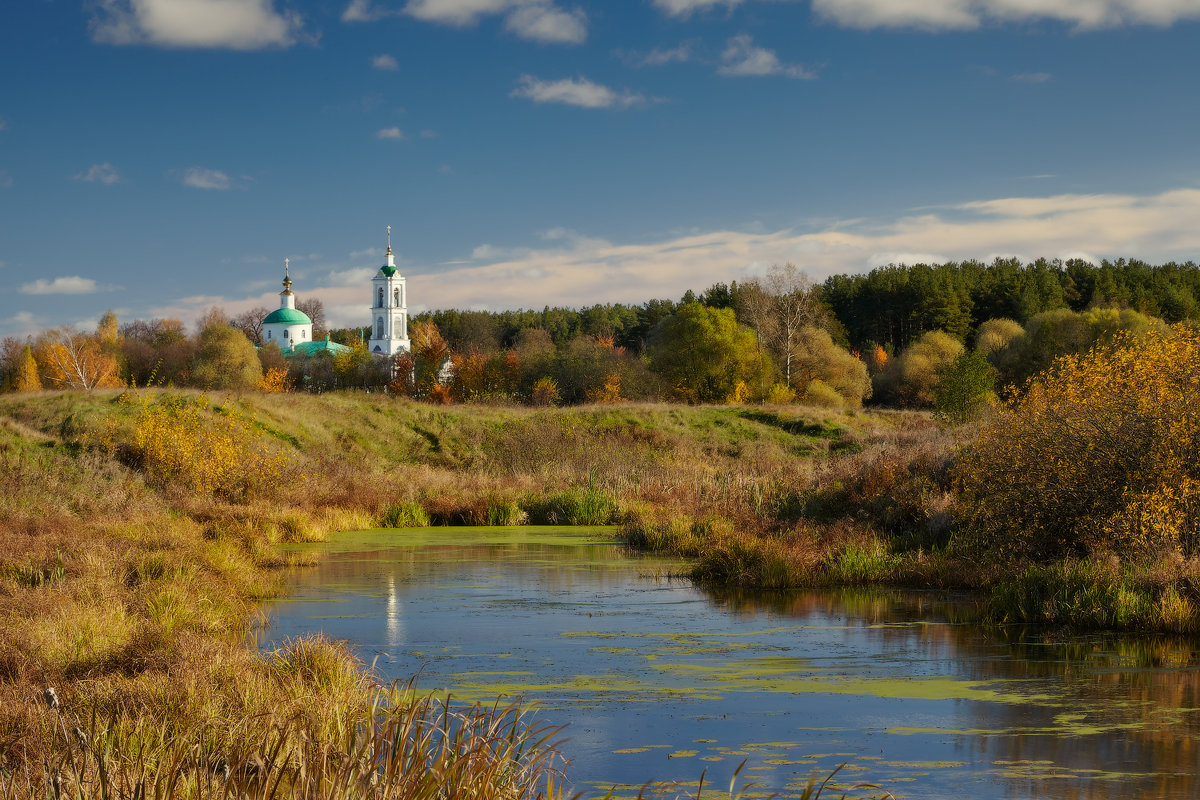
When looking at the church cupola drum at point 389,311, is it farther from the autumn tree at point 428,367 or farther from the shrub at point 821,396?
the shrub at point 821,396

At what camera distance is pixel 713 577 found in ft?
57.8

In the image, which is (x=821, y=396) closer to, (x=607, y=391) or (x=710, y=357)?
(x=710, y=357)

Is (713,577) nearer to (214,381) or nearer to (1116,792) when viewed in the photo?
(1116,792)

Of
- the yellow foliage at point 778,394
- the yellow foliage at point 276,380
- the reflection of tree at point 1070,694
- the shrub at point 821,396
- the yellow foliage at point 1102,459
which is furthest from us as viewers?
the yellow foliage at point 276,380

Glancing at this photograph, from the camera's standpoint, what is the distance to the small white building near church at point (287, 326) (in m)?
122

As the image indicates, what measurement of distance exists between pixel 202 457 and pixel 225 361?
50.2 m

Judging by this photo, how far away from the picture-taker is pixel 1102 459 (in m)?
14.4

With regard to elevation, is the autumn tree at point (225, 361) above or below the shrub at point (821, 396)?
above

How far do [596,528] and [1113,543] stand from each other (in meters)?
13.7

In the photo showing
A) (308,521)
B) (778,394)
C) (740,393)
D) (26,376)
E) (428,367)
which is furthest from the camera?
(428,367)

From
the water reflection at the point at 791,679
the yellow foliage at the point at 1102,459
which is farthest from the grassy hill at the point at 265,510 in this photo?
the yellow foliage at the point at 1102,459

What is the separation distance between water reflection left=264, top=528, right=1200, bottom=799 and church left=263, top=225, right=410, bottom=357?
102 m

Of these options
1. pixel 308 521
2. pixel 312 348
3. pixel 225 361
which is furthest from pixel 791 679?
pixel 312 348

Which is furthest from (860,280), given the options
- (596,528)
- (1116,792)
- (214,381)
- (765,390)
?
(1116,792)
